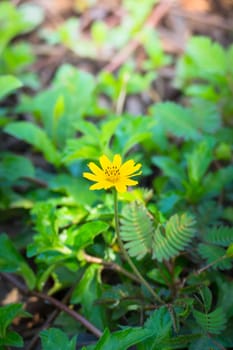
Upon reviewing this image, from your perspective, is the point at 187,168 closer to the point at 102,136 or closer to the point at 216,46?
the point at 102,136

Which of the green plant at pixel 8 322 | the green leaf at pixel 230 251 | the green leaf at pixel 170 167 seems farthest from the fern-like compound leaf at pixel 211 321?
the green leaf at pixel 170 167

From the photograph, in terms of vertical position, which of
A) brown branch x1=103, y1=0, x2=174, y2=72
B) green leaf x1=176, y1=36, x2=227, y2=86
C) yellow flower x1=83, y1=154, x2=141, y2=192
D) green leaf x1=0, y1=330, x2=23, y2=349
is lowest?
green leaf x1=0, y1=330, x2=23, y2=349

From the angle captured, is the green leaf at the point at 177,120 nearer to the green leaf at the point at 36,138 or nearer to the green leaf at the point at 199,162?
the green leaf at the point at 199,162

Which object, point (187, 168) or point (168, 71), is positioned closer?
point (187, 168)

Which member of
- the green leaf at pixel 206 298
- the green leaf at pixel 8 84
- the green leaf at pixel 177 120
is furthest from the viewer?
the green leaf at pixel 177 120

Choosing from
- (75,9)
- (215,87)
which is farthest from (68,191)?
(75,9)

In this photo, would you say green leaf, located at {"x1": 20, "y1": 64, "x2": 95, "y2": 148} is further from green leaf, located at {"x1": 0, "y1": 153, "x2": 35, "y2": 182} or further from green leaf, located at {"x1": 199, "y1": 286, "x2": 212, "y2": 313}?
green leaf, located at {"x1": 199, "y1": 286, "x2": 212, "y2": 313}

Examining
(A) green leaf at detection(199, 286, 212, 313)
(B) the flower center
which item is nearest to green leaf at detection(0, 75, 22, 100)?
(B) the flower center
